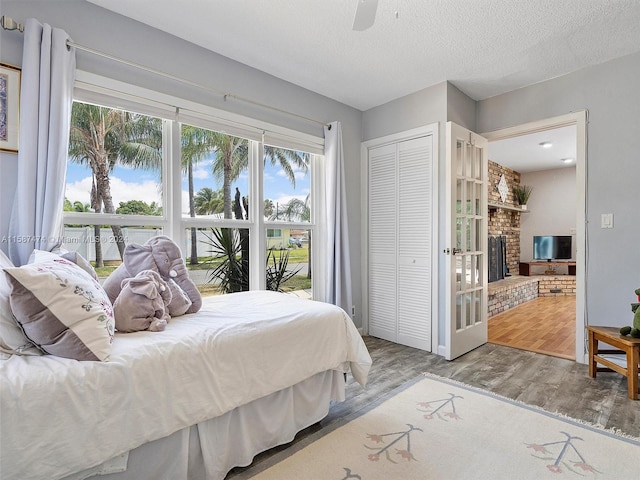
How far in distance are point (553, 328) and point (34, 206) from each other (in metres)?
5.13

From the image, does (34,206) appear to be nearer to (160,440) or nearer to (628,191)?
A: (160,440)

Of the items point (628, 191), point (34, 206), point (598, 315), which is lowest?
point (598, 315)

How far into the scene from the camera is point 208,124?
2.57m

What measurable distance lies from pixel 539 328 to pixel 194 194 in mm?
4249

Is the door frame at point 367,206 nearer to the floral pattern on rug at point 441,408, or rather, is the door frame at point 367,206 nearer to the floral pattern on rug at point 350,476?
the floral pattern on rug at point 441,408

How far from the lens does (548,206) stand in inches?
282

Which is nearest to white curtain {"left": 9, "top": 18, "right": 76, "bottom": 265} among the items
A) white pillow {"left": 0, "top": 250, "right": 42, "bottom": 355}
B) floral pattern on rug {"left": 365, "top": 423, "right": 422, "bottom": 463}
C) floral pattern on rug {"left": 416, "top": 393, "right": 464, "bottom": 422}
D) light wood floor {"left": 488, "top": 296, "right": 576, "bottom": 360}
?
white pillow {"left": 0, "top": 250, "right": 42, "bottom": 355}

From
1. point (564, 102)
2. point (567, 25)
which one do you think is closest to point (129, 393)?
point (567, 25)

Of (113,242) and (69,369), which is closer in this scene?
(69,369)

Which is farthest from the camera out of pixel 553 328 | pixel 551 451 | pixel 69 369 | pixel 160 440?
pixel 553 328

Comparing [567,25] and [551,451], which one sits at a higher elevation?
[567,25]

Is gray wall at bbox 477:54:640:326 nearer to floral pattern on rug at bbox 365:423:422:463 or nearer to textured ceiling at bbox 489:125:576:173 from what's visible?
textured ceiling at bbox 489:125:576:173

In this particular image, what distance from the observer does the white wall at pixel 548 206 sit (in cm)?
688

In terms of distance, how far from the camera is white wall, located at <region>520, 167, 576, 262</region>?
6.88m
